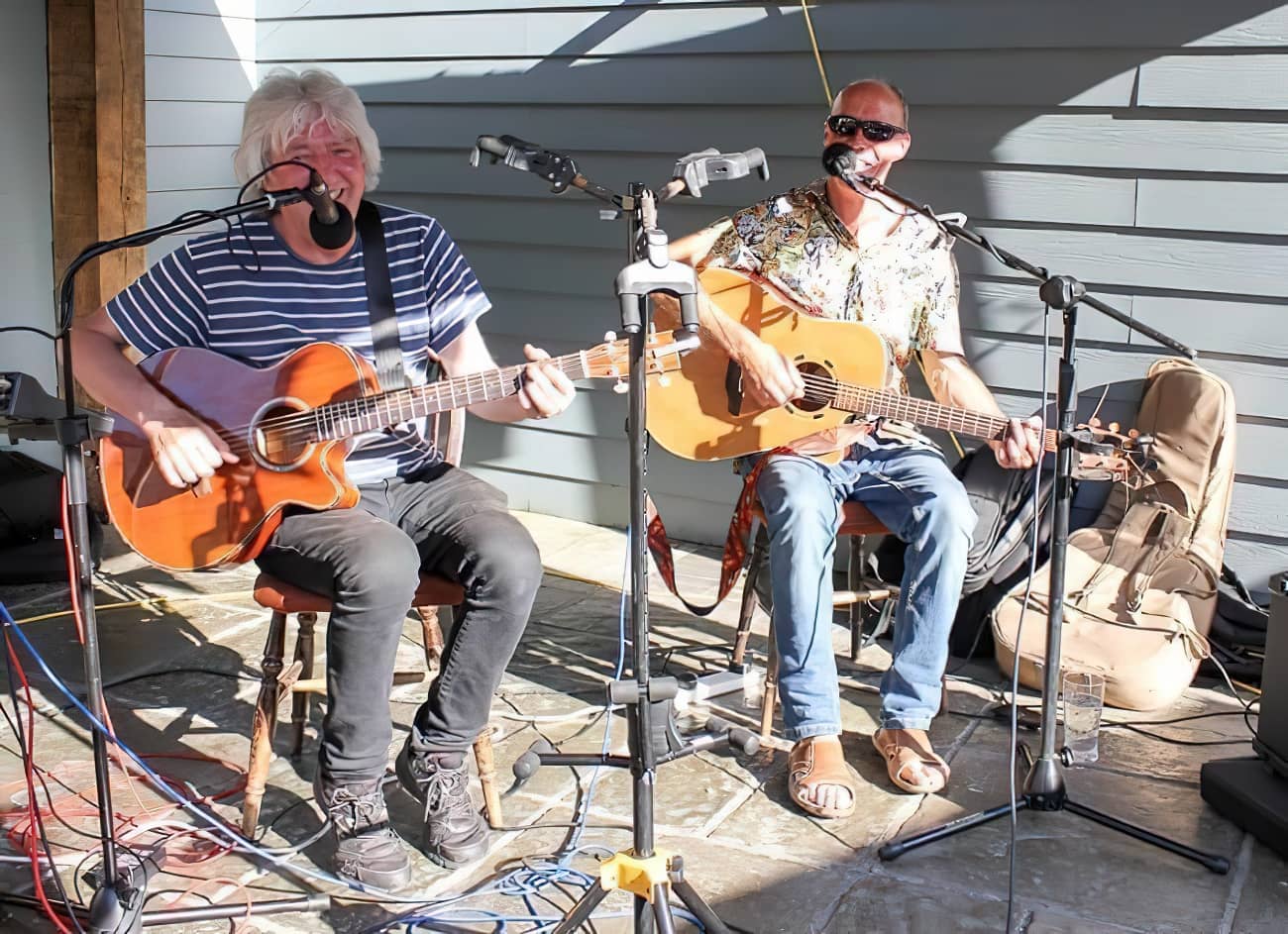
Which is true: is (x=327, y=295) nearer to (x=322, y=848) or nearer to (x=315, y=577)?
(x=315, y=577)

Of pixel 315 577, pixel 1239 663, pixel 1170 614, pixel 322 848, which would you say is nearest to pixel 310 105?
pixel 315 577

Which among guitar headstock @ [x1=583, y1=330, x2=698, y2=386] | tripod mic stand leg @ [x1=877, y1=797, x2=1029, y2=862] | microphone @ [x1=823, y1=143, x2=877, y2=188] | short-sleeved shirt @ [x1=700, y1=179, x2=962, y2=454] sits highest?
microphone @ [x1=823, y1=143, x2=877, y2=188]

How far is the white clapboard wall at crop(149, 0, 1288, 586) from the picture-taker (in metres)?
3.65

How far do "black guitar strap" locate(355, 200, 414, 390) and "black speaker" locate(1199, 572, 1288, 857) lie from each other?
183 cm

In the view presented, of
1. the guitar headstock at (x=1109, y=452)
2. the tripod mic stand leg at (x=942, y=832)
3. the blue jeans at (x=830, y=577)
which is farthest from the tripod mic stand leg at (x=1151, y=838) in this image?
the guitar headstock at (x=1109, y=452)

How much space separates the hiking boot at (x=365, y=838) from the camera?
8.28ft

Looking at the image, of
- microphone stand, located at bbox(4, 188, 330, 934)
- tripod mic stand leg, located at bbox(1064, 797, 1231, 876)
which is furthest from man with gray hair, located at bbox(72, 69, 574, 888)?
tripod mic stand leg, located at bbox(1064, 797, 1231, 876)

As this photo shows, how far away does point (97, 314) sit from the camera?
111 inches

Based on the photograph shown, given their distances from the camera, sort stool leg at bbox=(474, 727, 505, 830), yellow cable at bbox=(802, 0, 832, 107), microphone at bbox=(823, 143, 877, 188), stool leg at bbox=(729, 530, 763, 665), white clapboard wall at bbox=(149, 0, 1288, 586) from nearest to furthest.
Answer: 1. microphone at bbox=(823, 143, 877, 188)
2. stool leg at bbox=(474, 727, 505, 830)
3. stool leg at bbox=(729, 530, 763, 665)
4. white clapboard wall at bbox=(149, 0, 1288, 586)
5. yellow cable at bbox=(802, 0, 832, 107)

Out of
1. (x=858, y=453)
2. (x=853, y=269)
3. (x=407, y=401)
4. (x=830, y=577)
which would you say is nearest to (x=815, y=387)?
(x=858, y=453)

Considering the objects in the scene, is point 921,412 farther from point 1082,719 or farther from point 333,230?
point 333,230

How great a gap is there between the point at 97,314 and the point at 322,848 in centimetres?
116

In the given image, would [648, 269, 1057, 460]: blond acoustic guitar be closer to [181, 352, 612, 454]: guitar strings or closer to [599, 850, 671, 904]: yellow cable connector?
[181, 352, 612, 454]: guitar strings

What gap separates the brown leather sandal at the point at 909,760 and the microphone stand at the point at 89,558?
1.49 meters
